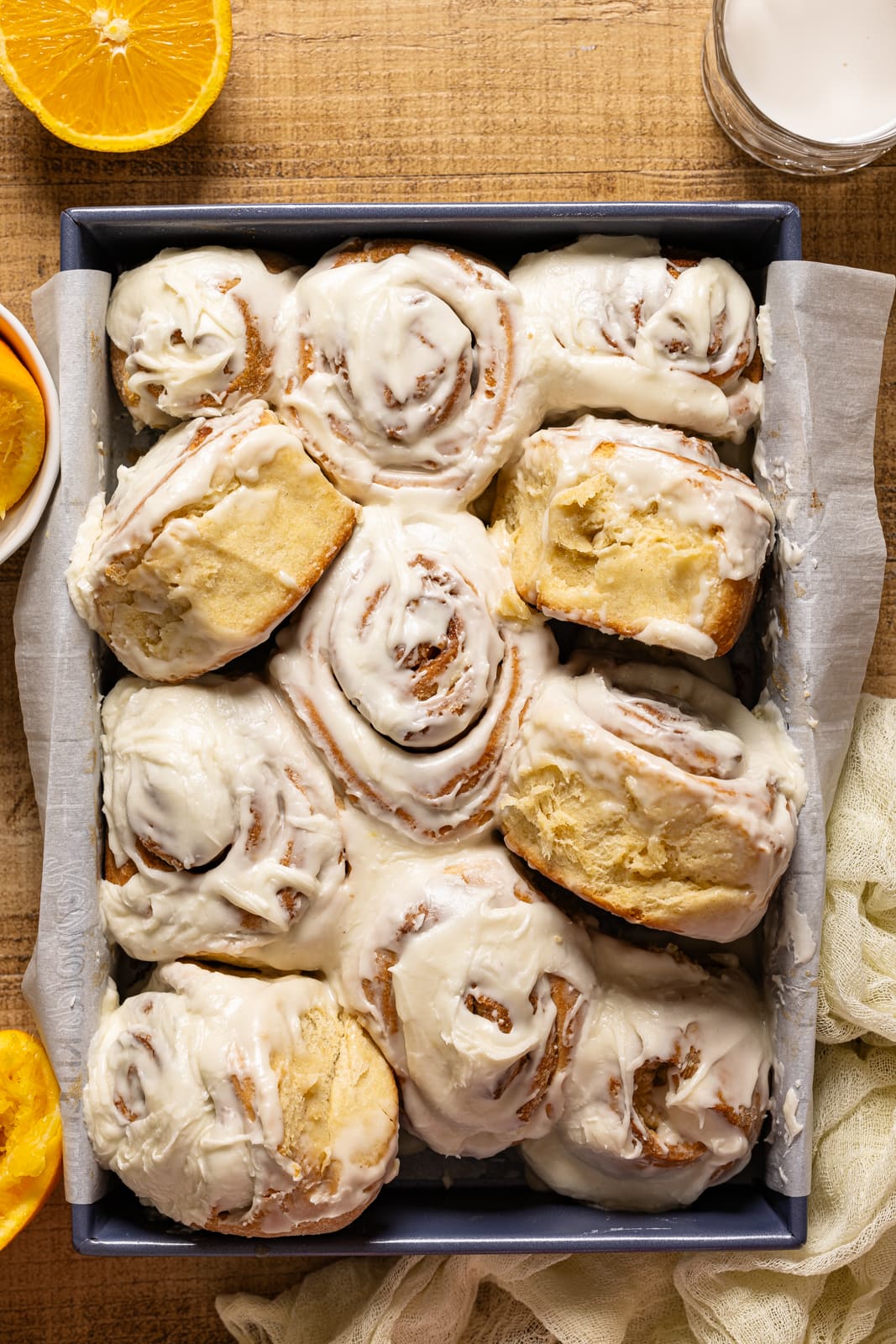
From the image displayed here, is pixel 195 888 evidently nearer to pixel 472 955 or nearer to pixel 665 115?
pixel 472 955

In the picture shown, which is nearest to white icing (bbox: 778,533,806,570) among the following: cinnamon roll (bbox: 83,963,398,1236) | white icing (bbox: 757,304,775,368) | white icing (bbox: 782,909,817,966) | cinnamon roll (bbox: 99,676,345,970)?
A: white icing (bbox: 757,304,775,368)

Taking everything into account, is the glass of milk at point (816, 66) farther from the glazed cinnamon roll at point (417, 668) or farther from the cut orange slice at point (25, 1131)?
the cut orange slice at point (25, 1131)

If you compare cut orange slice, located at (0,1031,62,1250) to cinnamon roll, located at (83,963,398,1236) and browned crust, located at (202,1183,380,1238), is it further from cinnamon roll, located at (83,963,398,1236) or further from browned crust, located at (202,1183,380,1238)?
browned crust, located at (202,1183,380,1238)

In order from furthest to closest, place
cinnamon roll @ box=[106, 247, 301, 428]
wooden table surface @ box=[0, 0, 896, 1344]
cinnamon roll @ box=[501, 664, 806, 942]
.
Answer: wooden table surface @ box=[0, 0, 896, 1344]
cinnamon roll @ box=[106, 247, 301, 428]
cinnamon roll @ box=[501, 664, 806, 942]

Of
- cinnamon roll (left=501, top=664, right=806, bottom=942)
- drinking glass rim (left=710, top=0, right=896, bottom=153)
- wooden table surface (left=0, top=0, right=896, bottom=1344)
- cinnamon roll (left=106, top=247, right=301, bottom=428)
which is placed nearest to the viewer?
cinnamon roll (left=501, top=664, right=806, bottom=942)

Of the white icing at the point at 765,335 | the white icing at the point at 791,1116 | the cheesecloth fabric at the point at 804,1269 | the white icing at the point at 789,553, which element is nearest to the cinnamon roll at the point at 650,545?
the white icing at the point at 789,553

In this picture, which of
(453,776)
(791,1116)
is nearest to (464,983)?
(453,776)
